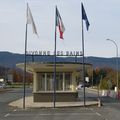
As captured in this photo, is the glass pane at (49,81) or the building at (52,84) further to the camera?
the glass pane at (49,81)

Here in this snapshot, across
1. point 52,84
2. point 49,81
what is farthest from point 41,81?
point 52,84

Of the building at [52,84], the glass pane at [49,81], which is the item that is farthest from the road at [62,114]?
the glass pane at [49,81]

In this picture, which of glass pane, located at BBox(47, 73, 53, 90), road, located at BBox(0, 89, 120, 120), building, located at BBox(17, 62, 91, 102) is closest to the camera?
road, located at BBox(0, 89, 120, 120)

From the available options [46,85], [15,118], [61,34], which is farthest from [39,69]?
[15,118]

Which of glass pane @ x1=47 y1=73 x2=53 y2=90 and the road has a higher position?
glass pane @ x1=47 y1=73 x2=53 y2=90

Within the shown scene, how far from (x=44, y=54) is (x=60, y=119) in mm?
18757

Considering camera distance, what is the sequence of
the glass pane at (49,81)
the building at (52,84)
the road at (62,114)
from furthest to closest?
the glass pane at (49,81)
the building at (52,84)
the road at (62,114)

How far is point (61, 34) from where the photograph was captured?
39938 millimetres

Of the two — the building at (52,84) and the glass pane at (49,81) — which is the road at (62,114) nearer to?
the building at (52,84)

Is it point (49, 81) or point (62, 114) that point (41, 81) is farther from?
point (62, 114)

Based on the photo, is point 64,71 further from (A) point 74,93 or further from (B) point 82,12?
(B) point 82,12

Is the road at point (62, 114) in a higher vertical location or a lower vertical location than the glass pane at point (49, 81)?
lower

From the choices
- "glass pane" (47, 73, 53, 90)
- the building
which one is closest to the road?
the building

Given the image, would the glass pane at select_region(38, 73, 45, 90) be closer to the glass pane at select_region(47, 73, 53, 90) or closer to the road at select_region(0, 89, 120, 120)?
the glass pane at select_region(47, 73, 53, 90)
